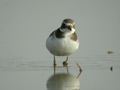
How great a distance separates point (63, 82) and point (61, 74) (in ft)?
4.24

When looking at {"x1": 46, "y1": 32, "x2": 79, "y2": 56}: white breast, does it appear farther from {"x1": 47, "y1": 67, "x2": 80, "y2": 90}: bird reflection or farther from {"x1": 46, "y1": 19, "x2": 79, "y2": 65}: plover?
{"x1": 47, "y1": 67, "x2": 80, "y2": 90}: bird reflection

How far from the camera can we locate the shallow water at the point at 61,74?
8.91 meters

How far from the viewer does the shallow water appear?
8914 mm

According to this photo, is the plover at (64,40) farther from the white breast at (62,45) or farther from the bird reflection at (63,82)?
the bird reflection at (63,82)

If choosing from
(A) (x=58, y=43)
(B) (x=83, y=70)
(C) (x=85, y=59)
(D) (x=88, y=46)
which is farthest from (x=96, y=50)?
(B) (x=83, y=70)

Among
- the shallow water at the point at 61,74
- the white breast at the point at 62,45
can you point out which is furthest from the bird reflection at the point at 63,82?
the white breast at the point at 62,45

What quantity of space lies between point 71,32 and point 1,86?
431 cm

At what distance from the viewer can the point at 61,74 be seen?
10.5 m

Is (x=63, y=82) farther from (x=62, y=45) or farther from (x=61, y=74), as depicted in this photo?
(x=62, y=45)

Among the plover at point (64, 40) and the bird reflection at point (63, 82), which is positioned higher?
the plover at point (64, 40)

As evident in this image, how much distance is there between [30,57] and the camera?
13852 mm

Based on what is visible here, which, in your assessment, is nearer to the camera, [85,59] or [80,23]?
[85,59]

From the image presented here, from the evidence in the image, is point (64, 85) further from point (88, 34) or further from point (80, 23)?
point (80, 23)

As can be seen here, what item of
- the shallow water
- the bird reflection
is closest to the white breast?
the shallow water
